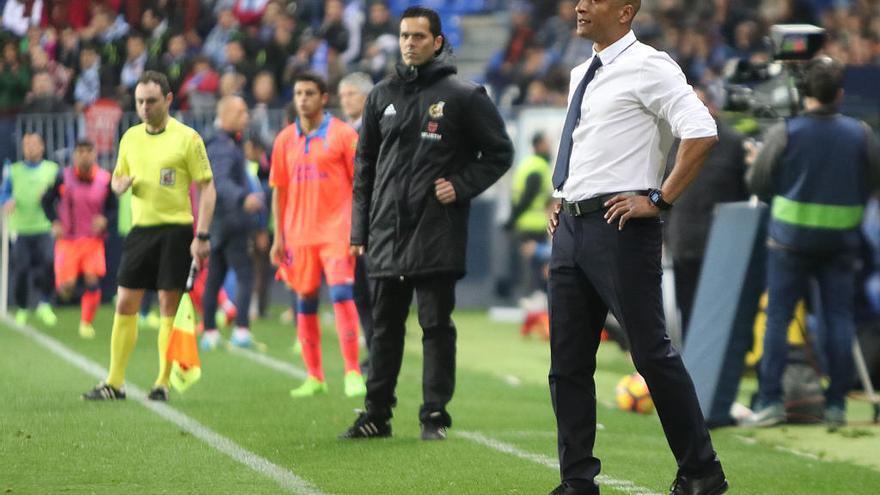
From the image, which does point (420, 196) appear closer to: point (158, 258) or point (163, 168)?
point (163, 168)

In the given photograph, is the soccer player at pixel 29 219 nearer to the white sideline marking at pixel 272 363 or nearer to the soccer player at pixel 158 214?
the white sideline marking at pixel 272 363

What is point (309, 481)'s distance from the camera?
25.2 ft

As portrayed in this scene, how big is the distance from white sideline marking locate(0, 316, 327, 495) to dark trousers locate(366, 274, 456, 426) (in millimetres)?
821

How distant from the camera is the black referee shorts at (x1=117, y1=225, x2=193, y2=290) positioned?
35.6 feet

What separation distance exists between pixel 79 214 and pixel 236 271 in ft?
10.8

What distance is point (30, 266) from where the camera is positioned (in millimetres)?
19656

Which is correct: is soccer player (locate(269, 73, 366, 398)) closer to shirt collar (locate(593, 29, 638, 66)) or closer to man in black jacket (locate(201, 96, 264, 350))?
man in black jacket (locate(201, 96, 264, 350))

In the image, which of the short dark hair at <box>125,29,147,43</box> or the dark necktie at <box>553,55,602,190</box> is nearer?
Answer: the dark necktie at <box>553,55,602,190</box>

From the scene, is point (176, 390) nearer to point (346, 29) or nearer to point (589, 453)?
point (589, 453)

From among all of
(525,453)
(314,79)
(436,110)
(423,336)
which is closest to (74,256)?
(314,79)

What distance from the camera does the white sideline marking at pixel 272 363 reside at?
43.4 feet

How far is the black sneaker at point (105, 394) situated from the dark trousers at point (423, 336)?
2.41 m

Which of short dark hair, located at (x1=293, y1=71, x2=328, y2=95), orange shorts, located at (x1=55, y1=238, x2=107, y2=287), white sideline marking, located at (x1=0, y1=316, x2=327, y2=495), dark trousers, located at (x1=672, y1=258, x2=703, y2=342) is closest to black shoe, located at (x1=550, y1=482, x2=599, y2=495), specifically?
white sideline marking, located at (x1=0, y1=316, x2=327, y2=495)

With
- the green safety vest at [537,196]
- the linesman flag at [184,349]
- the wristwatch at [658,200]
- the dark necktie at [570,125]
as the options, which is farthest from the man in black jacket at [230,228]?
the wristwatch at [658,200]
